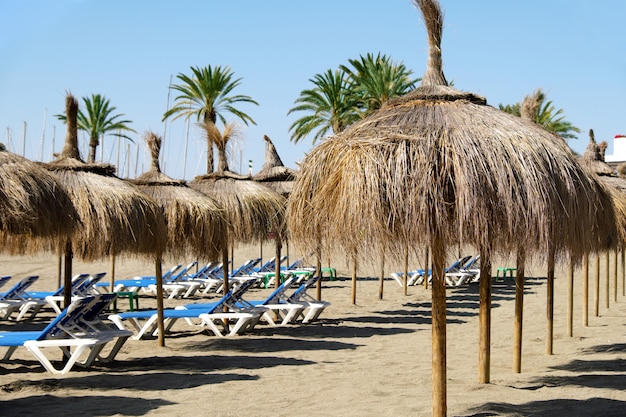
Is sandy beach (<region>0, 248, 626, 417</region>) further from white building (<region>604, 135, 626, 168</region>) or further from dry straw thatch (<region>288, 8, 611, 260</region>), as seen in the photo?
white building (<region>604, 135, 626, 168</region>)

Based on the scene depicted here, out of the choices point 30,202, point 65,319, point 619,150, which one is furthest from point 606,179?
point 619,150

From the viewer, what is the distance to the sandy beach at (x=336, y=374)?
23.6 ft

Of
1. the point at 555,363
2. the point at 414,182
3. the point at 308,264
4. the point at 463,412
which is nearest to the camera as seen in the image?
the point at 414,182

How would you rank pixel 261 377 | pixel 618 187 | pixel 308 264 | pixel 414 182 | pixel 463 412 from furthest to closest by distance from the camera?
pixel 618 187 → pixel 261 377 → pixel 463 412 → pixel 308 264 → pixel 414 182

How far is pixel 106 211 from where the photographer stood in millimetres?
9953

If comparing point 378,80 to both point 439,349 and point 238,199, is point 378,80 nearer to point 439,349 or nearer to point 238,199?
point 238,199

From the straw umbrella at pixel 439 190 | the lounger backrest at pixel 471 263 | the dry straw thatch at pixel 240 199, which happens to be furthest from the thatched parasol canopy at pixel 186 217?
the lounger backrest at pixel 471 263

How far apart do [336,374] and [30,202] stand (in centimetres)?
392

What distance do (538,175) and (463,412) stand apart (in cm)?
239

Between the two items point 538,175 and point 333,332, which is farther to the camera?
point 333,332

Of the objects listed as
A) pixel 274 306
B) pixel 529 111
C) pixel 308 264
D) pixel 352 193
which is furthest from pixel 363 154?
pixel 274 306

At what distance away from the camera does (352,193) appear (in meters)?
5.36

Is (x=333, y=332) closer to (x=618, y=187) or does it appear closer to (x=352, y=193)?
(x=618, y=187)

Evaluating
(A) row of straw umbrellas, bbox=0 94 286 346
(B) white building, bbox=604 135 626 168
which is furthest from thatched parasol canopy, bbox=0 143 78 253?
(B) white building, bbox=604 135 626 168
